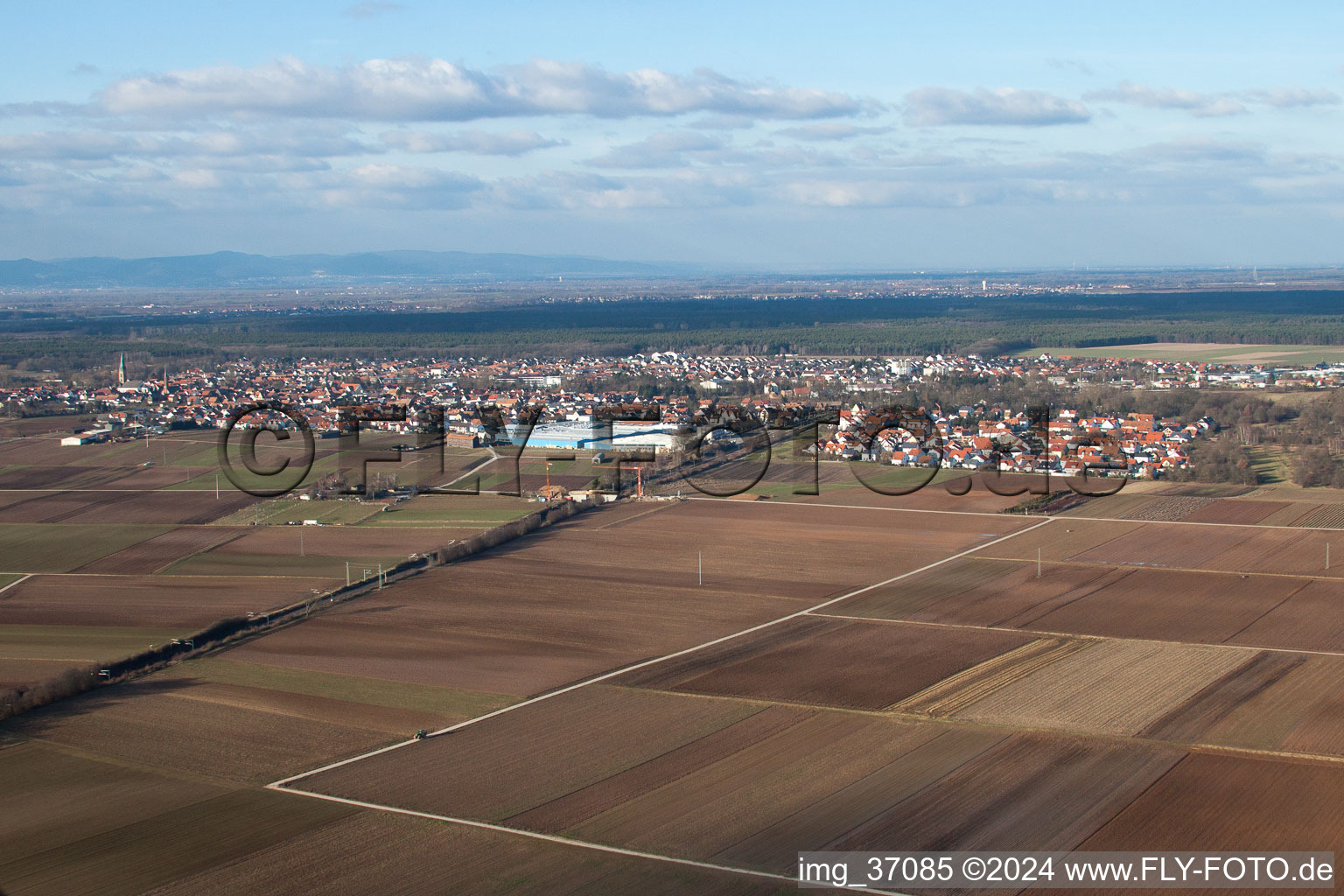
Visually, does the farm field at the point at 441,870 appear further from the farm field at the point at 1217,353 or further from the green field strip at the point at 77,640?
the farm field at the point at 1217,353

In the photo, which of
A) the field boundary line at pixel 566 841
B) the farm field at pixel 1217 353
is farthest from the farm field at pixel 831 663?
the farm field at pixel 1217 353

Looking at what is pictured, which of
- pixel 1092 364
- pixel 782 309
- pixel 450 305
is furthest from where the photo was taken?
pixel 450 305

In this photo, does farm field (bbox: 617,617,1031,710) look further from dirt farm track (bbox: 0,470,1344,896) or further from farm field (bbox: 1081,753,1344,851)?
farm field (bbox: 1081,753,1344,851)

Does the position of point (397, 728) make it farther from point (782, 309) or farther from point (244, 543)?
point (782, 309)

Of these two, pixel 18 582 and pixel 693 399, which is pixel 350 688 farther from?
pixel 693 399

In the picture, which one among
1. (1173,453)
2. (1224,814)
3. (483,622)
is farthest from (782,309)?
(1224,814)

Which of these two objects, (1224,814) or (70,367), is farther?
(70,367)
